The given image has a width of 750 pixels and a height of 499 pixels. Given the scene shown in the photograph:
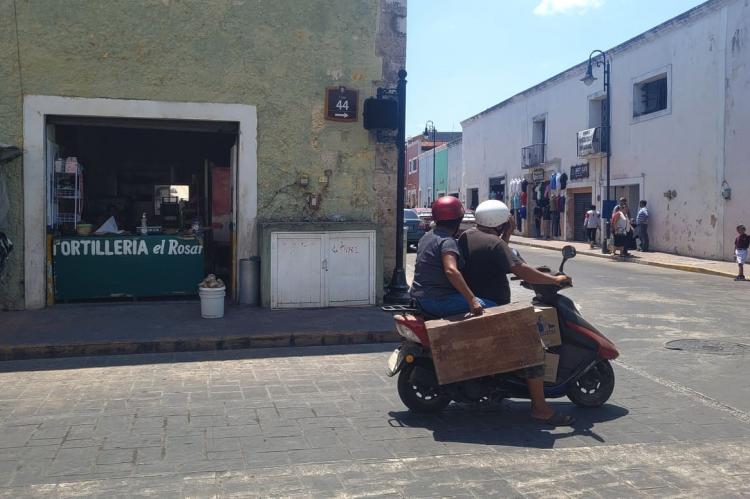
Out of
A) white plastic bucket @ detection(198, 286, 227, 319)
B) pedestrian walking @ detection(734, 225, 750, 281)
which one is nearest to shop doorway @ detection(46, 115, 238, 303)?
white plastic bucket @ detection(198, 286, 227, 319)

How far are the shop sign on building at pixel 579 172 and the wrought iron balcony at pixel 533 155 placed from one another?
322cm

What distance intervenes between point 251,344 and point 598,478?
5.11m

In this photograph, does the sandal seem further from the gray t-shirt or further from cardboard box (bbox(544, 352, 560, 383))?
the gray t-shirt

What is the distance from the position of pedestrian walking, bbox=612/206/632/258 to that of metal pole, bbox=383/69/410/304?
12.4 meters

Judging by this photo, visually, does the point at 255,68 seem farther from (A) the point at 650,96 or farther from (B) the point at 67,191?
(A) the point at 650,96

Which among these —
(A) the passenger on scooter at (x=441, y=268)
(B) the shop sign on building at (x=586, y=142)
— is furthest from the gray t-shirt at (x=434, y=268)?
(B) the shop sign on building at (x=586, y=142)

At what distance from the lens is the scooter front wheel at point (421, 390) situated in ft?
18.6

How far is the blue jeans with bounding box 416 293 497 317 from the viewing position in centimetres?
559

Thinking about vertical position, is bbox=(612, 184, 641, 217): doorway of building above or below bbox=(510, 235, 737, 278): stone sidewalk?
above

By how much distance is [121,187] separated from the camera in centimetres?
1647

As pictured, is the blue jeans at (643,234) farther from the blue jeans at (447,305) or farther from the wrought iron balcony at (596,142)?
the blue jeans at (447,305)

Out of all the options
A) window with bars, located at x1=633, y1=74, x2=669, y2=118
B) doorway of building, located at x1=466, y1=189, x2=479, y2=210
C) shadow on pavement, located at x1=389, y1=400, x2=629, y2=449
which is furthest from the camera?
doorway of building, located at x1=466, y1=189, x2=479, y2=210

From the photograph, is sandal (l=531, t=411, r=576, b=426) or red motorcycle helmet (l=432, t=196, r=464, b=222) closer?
sandal (l=531, t=411, r=576, b=426)

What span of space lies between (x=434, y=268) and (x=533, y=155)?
95.3 ft
